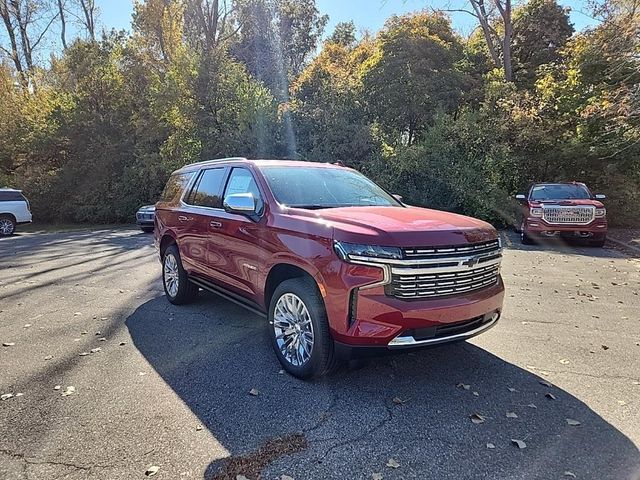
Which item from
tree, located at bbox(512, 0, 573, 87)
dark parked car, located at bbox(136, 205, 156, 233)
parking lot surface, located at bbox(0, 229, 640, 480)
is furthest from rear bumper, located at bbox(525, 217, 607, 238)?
tree, located at bbox(512, 0, 573, 87)

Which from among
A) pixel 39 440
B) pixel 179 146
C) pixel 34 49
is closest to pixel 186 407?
pixel 39 440

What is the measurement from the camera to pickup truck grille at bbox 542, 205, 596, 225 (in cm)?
1073

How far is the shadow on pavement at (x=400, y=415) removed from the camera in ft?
8.52

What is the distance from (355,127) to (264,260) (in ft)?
46.5

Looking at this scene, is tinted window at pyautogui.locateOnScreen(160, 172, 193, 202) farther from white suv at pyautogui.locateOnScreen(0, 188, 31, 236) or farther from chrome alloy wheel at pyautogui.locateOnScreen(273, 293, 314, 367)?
white suv at pyautogui.locateOnScreen(0, 188, 31, 236)

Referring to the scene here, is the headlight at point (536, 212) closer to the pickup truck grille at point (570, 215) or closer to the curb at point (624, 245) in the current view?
the pickup truck grille at point (570, 215)

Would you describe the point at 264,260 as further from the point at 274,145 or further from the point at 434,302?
the point at 274,145

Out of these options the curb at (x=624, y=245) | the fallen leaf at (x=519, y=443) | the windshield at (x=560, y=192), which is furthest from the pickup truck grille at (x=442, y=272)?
the curb at (x=624, y=245)

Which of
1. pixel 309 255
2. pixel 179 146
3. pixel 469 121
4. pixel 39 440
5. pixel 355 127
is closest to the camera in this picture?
pixel 39 440

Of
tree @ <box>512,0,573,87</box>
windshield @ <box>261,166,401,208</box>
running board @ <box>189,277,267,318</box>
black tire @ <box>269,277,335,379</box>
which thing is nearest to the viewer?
black tire @ <box>269,277,335,379</box>

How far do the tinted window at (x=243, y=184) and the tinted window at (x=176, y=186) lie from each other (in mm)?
1211

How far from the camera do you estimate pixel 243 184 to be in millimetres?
4590

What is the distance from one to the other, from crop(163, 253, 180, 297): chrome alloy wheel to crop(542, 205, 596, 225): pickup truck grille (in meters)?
9.09

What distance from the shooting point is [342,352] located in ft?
10.8
